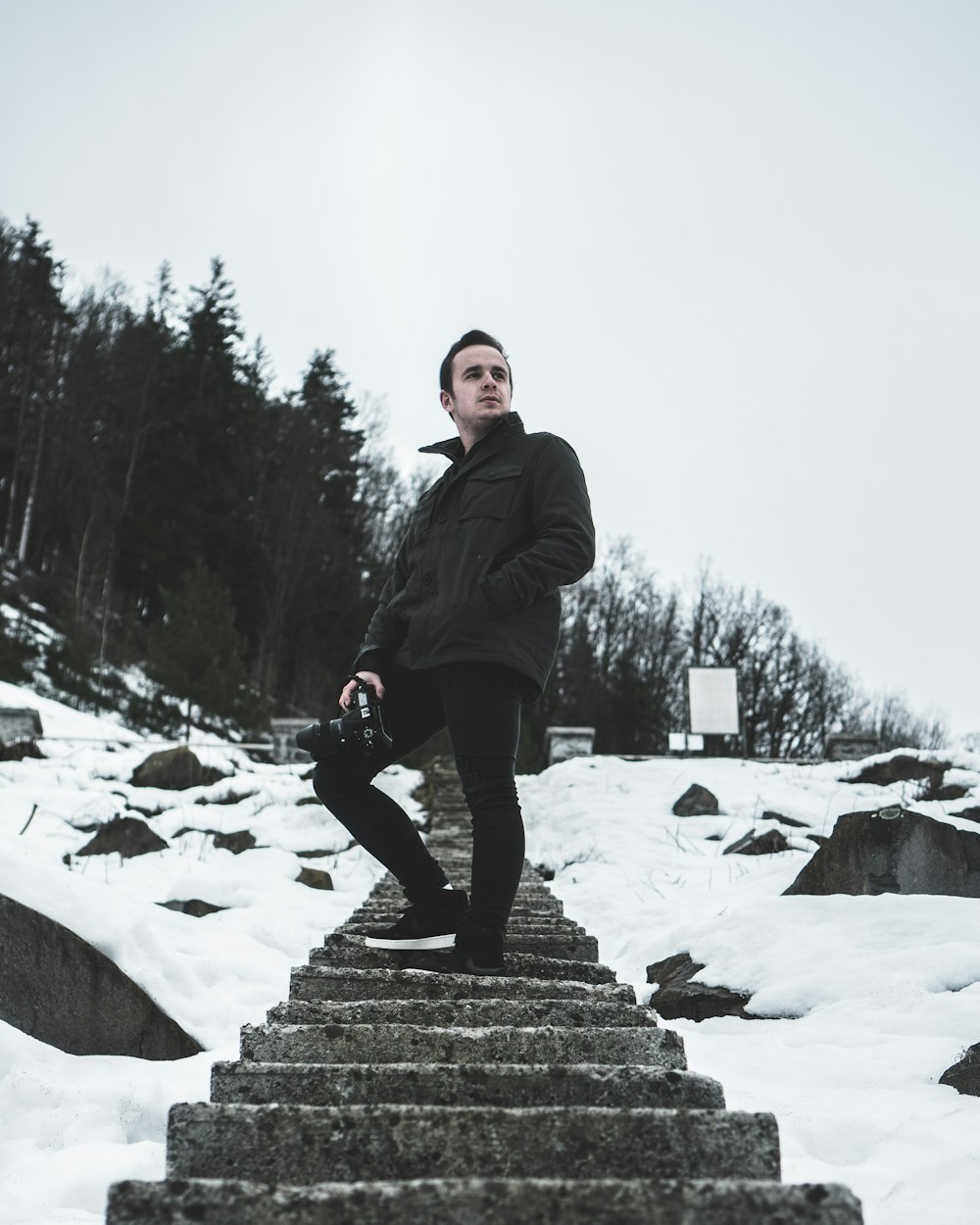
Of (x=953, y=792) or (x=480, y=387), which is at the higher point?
(x=480, y=387)

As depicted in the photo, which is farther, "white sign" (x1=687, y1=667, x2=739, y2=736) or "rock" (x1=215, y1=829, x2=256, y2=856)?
"white sign" (x1=687, y1=667, x2=739, y2=736)

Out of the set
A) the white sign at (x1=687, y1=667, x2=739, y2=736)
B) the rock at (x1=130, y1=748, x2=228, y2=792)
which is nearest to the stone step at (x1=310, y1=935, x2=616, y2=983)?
the rock at (x1=130, y1=748, x2=228, y2=792)

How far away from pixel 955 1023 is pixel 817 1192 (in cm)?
192

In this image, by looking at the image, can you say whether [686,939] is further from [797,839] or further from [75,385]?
[75,385]

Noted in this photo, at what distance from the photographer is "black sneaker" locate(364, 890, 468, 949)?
7.88ft

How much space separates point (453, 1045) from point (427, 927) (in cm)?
50

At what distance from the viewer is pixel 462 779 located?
92.5 inches

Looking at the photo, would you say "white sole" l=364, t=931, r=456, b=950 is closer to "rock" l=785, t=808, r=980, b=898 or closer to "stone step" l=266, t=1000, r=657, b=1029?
"stone step" l=266, t=1000, r=657, b=1029

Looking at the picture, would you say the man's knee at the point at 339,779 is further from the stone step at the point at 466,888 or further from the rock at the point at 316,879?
the rock at the point at 316,879

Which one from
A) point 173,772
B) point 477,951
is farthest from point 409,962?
point 173,772

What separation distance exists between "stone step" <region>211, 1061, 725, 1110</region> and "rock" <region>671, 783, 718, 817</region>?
6.47m

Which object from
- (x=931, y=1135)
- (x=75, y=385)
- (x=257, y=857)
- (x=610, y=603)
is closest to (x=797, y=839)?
(x=257, y=857)

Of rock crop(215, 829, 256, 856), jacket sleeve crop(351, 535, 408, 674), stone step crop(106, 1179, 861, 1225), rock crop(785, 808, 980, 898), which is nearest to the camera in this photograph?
stone step crop(106, 1179, 861, 1225)

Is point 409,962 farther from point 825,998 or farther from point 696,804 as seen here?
point 696,804
